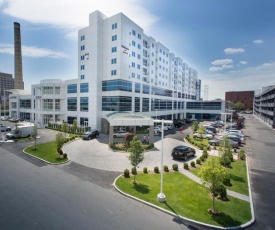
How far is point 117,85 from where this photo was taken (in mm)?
42094

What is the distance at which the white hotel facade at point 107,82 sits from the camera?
42.9 metres

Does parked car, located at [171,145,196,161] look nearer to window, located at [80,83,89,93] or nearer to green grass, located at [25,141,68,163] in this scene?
green grass, located at [25,141,68,163]

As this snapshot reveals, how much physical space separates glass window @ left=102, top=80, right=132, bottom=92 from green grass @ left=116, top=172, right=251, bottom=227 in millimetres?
28479

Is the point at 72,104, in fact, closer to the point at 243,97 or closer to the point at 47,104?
the point at 47,104

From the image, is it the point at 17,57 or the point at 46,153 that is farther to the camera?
the point at 17,57

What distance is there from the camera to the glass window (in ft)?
138

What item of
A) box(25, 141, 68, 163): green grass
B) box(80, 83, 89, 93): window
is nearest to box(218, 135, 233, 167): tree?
box(25, 141, 68, 163): green grass

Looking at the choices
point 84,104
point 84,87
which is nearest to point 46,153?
point 84,104

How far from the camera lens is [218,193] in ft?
43.8

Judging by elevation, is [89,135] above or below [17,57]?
below

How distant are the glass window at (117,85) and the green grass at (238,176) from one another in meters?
28.5

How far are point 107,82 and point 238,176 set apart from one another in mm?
34885

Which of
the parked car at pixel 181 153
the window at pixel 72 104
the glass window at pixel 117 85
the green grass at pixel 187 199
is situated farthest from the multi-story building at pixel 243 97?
the green grass at pixel 187 199

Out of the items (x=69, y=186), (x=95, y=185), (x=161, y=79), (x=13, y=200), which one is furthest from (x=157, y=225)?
(x=161, y=79)
